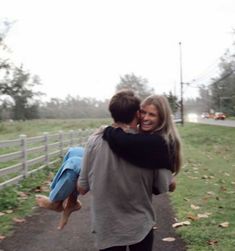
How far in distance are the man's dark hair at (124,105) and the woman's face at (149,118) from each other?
0.08 meters

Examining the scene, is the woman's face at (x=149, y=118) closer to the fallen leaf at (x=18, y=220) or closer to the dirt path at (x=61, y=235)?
the dirt path at (x=61, y=235)


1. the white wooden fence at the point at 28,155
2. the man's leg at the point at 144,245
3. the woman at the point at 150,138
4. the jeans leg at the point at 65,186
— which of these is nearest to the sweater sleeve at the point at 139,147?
the woman at the point at 150,138

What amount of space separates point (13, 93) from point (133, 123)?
2493 inches

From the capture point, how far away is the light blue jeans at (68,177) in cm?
353

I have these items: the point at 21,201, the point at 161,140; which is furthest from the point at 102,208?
the point at 21,201

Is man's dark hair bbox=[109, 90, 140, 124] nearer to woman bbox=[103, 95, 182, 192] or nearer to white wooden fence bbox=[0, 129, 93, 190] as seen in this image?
woman bbox=[103, 95, 182, 192]

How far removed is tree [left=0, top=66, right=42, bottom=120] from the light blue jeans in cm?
5763

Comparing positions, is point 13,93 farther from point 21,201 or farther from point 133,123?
point 133,123

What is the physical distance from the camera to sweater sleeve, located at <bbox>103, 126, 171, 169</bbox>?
9.69ft

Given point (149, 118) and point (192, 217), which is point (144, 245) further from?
point (192, 217)

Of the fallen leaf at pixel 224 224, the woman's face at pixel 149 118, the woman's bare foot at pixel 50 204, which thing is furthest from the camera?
the fallen leaf at pixel 224 224

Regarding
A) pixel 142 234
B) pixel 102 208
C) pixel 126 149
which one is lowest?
pixel 142 234

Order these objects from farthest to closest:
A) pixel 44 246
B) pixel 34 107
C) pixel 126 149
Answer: pixel 34 107 → pixel 44 246 → pixel 126 149

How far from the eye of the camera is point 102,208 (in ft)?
10.1
